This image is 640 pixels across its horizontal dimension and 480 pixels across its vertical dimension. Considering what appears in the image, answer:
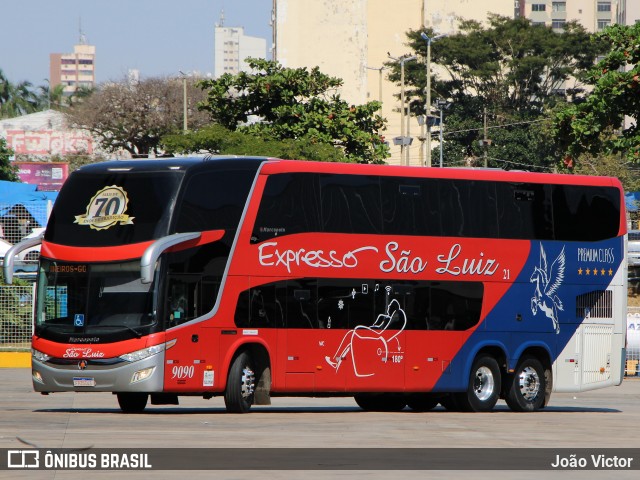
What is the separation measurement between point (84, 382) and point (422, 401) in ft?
25.7

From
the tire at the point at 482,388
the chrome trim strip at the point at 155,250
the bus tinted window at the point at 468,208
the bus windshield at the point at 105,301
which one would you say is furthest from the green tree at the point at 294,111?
the bus windshield at the point at 105,301

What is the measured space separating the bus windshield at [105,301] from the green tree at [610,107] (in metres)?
19.3

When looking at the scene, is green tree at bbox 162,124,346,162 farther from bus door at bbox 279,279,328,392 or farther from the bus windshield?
the bus windshield

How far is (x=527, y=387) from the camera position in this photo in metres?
25.6

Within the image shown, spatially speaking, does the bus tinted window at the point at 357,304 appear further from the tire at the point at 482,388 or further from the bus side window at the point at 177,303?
the bus side window at the point at 177,303

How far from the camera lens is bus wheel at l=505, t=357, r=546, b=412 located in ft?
83.5

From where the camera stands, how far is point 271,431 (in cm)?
1794

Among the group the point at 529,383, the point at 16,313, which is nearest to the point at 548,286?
the point at 529,383

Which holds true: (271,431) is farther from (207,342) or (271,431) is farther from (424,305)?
(424,305)

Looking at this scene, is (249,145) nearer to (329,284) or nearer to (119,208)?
(329,284)

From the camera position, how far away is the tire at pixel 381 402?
2598 centimetres

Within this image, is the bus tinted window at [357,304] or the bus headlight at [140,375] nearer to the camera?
the bus headlight at [140,375]

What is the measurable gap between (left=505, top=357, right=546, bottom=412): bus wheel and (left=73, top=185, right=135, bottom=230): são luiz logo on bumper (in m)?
8.40
